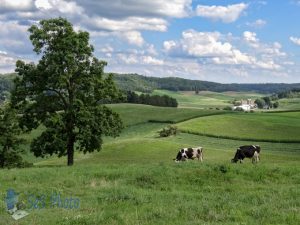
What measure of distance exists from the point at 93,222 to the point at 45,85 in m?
29.1

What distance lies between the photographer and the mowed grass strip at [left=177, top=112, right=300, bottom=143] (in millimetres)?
88000

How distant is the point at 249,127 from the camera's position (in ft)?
325

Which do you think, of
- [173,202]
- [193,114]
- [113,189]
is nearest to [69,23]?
[113,189]

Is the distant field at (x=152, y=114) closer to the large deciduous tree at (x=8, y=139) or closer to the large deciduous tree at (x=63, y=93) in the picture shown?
the large deciduous tree at (x=8, y=139)

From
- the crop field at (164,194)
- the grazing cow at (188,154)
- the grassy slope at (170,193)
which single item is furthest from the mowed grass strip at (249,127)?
the grassy slope at (170,193)

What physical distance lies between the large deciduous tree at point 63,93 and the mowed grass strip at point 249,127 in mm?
52593

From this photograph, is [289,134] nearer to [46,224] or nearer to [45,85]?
[45,85]

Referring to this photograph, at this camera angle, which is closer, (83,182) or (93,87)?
(83,182)

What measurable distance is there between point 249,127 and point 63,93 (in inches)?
2625

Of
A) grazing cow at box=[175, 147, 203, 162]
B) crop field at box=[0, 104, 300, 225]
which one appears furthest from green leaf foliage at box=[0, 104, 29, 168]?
crop field at box=[0, 104, 300, 225]

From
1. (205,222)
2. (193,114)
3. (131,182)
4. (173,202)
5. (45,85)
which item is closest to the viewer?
(205,222)

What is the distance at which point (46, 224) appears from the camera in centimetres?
1194

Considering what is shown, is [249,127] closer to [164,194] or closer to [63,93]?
[63,93]

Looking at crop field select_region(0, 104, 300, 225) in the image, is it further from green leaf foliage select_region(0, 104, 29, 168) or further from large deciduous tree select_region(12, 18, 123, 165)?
green leaf foliage select_region(0, 104, 29, 168)
